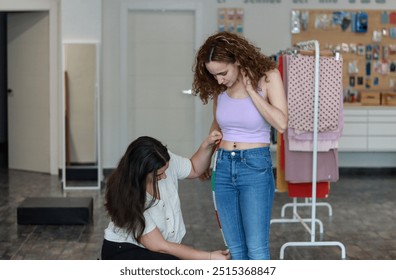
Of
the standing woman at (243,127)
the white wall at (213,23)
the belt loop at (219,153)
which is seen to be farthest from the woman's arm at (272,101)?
the white wall at (213,23)

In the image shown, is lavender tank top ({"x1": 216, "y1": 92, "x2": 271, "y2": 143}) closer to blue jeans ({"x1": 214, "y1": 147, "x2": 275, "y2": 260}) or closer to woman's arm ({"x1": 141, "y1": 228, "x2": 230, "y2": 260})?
blue jeans ({"x1": 214, "y1": 147, "x2": 275, "y2": 260})

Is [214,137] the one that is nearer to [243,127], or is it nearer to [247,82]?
[243,127]

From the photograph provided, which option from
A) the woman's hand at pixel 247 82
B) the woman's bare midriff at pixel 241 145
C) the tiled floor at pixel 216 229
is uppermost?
the woman's hand at pixel 247 82

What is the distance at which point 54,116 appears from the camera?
9023 millimetres

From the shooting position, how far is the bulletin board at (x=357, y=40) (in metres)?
8.87

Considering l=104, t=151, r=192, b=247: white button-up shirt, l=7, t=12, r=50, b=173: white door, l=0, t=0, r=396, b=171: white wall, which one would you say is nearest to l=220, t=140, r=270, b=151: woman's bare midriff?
l=104, t=151, r=192, b=247: white button-up shirt

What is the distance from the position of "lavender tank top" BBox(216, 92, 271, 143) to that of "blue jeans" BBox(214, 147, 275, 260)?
0.19 feet

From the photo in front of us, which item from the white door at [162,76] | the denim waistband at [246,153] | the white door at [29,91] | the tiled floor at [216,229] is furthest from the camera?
the white door at [29,91]

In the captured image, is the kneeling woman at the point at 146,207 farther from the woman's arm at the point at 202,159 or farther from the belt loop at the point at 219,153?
the belt loop at the point at 219,153

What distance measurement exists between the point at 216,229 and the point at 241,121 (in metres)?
2.95

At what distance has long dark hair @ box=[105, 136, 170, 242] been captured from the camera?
10.1ft

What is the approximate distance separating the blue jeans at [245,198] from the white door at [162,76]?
602 centimetres

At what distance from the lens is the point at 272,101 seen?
2986 millimetres

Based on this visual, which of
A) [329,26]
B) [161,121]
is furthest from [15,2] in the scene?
[329,26]
